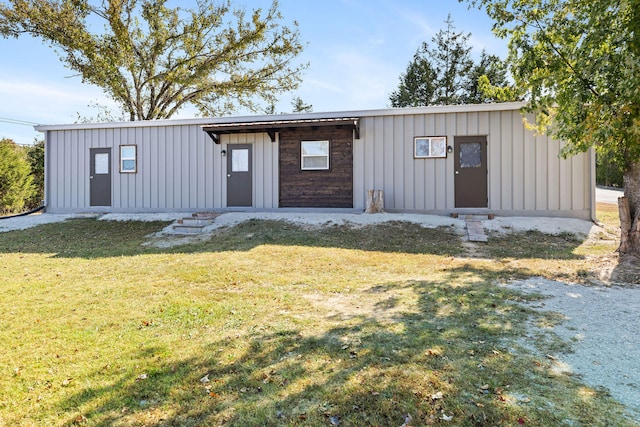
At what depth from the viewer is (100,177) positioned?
1213cm

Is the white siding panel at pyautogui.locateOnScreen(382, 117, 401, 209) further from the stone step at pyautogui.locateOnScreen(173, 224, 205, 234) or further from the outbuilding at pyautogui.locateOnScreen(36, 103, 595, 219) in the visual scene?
the stone step at pyautogui.locateOnScreen(173, 224, 205, 234)

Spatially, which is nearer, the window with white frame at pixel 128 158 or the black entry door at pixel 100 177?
the window with white frame at pixel 128 158

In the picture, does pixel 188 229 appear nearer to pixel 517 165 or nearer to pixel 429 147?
pixel 429 147

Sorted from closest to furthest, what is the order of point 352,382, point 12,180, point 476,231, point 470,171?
1. point 352,382
2. point 476,231
3. point 470,171
4. point 12,180

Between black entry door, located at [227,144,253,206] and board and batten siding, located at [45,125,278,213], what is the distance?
16 cm

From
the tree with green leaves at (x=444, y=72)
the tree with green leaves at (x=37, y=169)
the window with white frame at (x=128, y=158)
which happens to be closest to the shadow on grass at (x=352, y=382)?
the window with white frame at (x=128, y=158)

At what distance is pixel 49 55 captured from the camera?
18.0m

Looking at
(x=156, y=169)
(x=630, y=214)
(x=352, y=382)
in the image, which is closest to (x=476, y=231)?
(x=630, y=214)

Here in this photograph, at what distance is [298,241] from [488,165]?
215 inches

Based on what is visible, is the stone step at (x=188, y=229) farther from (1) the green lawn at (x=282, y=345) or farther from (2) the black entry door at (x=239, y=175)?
(1) the green lawn at (x=282, y=345)

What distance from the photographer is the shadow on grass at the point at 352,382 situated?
Result: 1.98 metres

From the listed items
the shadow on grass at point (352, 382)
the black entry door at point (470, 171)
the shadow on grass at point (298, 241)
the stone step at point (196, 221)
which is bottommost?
the shadow on grass at point (352, 382)

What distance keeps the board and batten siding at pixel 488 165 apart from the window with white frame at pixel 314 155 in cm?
88

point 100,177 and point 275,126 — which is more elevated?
point 275,126
